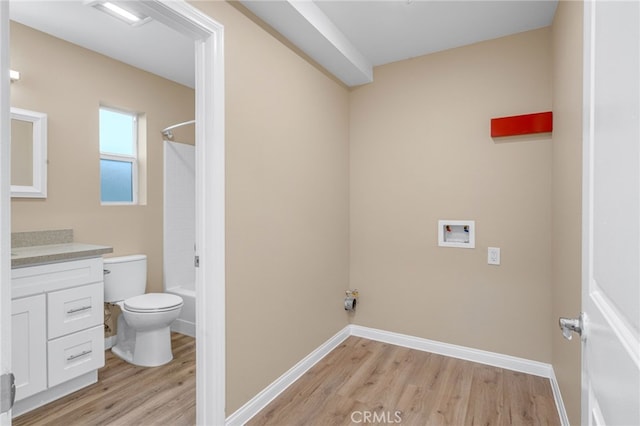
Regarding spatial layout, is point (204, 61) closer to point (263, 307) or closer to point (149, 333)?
point (263, 307)

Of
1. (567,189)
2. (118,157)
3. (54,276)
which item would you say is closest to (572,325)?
(567,189)

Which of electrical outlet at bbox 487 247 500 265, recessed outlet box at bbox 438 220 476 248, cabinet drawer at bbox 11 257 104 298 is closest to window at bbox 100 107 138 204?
cabinet drawer at bbox 11 257 104 298

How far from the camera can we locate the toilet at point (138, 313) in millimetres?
2471

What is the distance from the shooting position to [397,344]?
9.31ft

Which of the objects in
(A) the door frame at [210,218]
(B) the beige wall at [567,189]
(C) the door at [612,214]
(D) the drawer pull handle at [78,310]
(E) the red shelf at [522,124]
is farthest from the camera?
(E) the red shelf at [522,124]

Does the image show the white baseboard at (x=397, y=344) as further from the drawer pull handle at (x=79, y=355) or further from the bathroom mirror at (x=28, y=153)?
the bathroom mirror at (x=28, y=153)

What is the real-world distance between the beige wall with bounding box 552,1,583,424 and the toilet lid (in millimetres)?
2538

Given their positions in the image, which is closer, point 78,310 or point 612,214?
point 612,214

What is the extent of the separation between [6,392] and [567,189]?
218 centimetres

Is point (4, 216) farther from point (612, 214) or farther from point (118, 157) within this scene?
point (118, 157)

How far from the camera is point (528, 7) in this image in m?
2.06

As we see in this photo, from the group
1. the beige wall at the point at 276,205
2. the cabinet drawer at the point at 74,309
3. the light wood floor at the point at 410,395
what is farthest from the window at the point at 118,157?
the light wood floor at the point at 410,395

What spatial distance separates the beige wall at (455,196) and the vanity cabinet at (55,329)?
2055mm

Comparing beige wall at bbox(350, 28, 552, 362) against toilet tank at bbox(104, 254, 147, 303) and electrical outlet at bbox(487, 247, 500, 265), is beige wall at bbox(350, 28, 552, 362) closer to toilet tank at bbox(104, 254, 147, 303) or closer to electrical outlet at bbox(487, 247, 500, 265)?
electrical outlet at bbox(487, 247, 500, 265)
